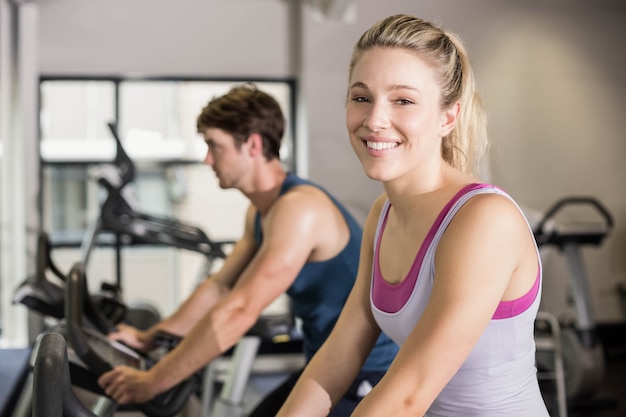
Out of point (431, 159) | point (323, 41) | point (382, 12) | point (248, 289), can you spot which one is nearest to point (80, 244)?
point (323, 41)

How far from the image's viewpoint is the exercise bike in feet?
14.8

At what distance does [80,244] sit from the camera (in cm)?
576

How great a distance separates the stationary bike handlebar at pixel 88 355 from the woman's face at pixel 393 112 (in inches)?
30.7

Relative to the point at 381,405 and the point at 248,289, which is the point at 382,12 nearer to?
the point at 248,289

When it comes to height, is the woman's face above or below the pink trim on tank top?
above

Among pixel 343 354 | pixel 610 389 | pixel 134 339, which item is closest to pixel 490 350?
pixel 343 354

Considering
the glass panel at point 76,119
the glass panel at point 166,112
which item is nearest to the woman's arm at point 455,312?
the glass panel at point 166,112

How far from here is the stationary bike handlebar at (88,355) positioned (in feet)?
5.33

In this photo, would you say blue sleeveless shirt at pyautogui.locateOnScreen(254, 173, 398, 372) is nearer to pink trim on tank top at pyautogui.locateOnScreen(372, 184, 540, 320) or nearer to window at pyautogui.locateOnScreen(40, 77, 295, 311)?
pink trim on tank top at pyautogui.locateOnScreen(372, 184, 540, 320)

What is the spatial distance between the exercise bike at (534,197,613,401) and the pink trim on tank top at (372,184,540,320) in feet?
11.3

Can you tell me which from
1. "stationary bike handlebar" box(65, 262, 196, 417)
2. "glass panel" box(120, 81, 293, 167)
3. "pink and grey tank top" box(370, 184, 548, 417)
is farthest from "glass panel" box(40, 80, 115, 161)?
"pink and grey tank top" box(370, 184, 548, 417)

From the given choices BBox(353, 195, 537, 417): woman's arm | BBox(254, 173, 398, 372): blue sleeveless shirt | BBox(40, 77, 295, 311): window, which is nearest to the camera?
BBox(353, 195, 537, 417): woman's arm

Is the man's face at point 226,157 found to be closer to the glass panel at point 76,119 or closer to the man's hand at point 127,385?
the man's hand at point 127,385

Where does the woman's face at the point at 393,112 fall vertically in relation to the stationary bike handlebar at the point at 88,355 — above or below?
above
